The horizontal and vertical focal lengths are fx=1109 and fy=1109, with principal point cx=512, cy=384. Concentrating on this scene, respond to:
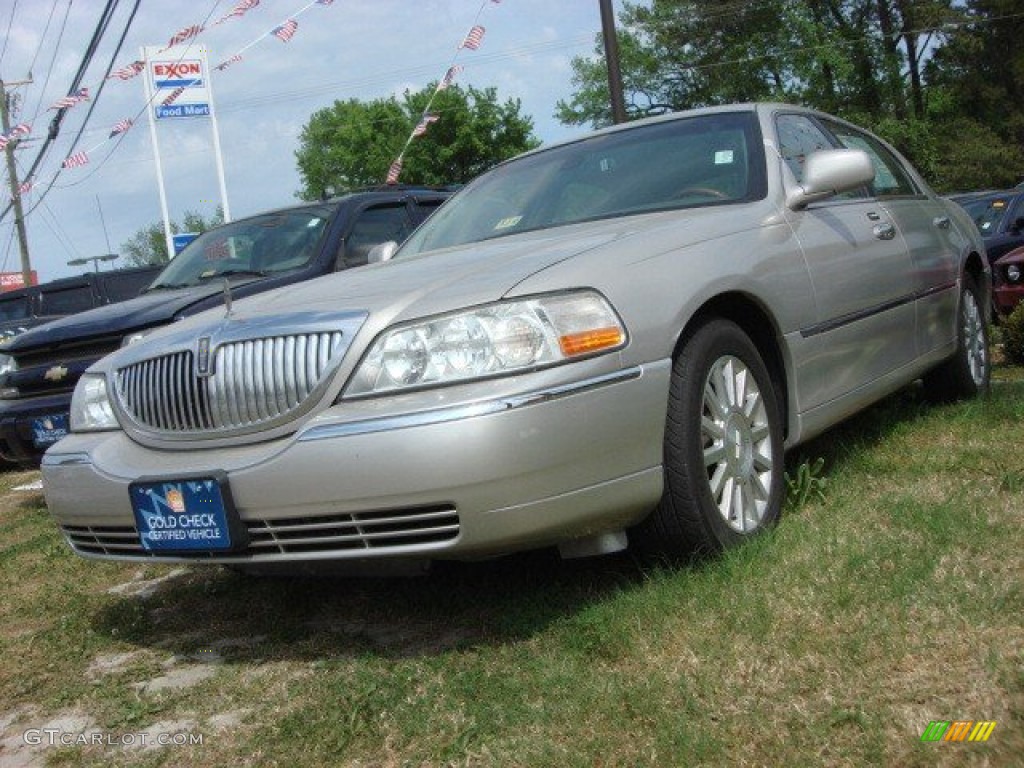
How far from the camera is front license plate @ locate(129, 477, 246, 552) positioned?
9.55 ft

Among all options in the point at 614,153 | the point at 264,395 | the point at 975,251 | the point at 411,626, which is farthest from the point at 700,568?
the point at 975,251

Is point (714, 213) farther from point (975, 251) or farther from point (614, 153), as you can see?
point (975, 251)

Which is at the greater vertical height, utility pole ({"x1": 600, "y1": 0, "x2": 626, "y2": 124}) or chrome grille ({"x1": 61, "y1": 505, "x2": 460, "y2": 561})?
utility pole ({"x1": 600, "y1": 0, "x2": 626, "y2": 124})

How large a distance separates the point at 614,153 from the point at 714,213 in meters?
0.84

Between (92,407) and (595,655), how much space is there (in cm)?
184

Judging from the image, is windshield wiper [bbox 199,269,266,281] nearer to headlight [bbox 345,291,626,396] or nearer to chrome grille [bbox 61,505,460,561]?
chrome grille [bbox 61,505,460,561]

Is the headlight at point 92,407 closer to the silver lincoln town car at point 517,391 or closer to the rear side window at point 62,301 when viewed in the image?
the silver lincoln town car at point 517,391

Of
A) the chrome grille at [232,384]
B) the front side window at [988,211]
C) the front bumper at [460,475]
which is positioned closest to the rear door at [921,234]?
the front bumper at [460,475]

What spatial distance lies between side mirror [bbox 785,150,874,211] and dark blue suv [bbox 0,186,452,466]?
3265 mm

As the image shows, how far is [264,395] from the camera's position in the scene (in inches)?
117

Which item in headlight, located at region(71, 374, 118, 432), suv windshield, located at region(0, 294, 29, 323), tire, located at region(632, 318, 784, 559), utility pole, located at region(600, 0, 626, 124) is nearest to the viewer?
tire, located at region(632, 318, 784, 559)

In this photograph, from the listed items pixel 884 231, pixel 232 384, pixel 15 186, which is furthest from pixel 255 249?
pixel 15 186

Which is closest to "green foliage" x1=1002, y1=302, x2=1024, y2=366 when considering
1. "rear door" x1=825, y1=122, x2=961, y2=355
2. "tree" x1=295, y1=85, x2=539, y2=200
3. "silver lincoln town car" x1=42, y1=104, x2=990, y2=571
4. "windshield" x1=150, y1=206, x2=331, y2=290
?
"rear door" x1=825, y1=122, x2=961, y2=355

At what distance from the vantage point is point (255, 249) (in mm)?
7035
